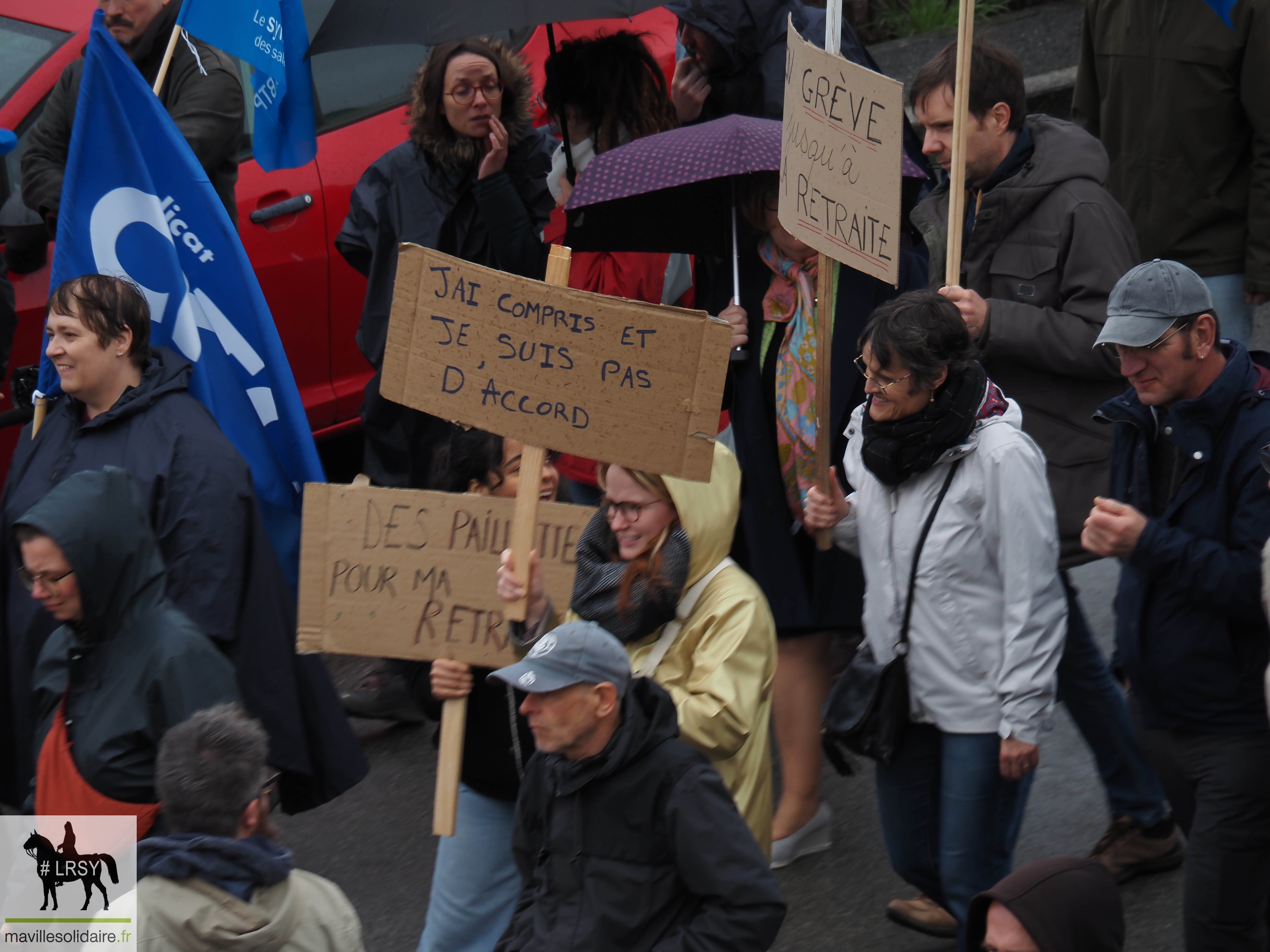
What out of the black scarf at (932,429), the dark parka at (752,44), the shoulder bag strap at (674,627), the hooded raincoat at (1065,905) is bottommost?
the hooded raincoat at (1065,905)

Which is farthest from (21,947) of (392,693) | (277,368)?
(392,693)

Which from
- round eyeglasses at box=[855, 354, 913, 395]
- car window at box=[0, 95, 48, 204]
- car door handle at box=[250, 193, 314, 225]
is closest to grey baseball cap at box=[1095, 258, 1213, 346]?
round eyeglasses at box=[855, 354, 913, 395]

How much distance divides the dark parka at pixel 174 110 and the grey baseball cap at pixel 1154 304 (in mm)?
3410

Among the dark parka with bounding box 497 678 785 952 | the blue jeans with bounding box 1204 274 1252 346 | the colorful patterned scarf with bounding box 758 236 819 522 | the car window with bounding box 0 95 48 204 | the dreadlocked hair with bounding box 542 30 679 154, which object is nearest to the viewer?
the dark parka with bounding box 497 678 785 952

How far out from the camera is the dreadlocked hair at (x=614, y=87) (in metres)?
5.31

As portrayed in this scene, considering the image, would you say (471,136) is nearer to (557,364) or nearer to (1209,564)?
(557,364)

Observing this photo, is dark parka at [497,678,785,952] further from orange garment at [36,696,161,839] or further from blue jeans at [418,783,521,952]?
orange garment at [36,696,161,839]

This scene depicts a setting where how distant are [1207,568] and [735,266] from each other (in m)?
1.75

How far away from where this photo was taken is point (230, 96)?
5719 mm

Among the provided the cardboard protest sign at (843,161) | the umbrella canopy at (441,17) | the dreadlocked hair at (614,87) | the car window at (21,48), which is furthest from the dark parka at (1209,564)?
the car window at (21,48)

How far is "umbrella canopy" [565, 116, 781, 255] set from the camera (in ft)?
14.0

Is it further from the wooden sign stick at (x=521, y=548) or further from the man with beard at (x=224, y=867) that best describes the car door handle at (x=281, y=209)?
the man with beard at (x=224, y=867)

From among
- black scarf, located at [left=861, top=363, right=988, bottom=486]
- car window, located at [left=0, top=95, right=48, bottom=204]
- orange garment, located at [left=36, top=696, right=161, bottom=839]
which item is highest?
car window, located at [left=0, top=95, right=48, bottom=204]

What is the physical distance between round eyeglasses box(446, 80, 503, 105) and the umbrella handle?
1046 millimetres
